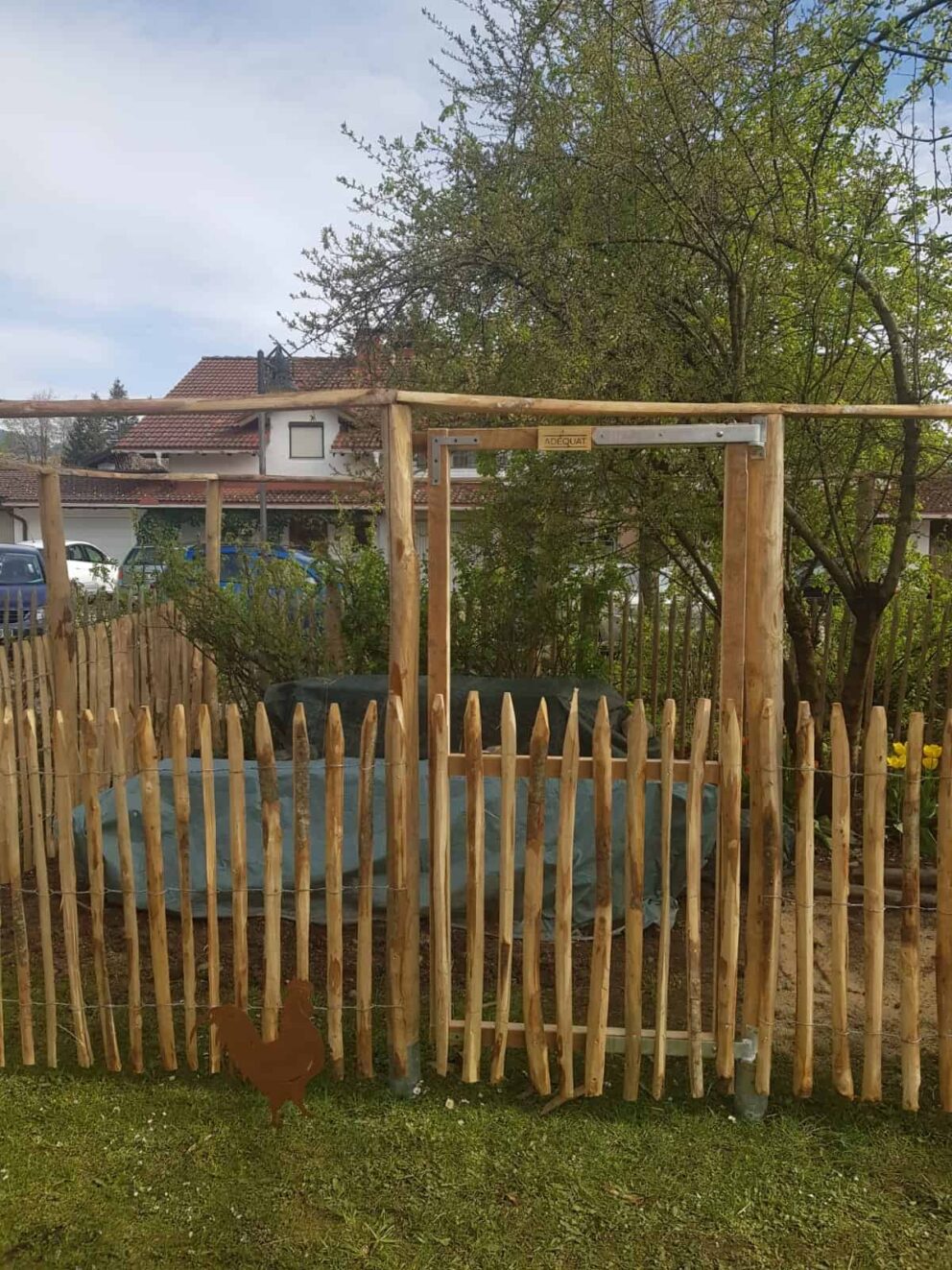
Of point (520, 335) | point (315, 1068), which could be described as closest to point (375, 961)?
point (315, 1068)

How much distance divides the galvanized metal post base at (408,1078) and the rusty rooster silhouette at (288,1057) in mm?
283

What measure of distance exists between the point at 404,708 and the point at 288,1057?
1.18 m

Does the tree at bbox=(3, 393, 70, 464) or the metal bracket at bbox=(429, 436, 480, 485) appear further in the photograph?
the tree at bbox=(3, 393, 70, 464)

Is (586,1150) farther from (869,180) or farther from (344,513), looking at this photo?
Answer: (344,513)

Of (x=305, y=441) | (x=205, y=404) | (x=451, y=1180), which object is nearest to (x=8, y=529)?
(x=305, y=441)

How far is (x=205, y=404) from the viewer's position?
10.6ft

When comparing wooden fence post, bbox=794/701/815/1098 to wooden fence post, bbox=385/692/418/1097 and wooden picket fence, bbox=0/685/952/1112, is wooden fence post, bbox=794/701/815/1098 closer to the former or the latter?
wooden picket fence, bbox=0/685/952/1112

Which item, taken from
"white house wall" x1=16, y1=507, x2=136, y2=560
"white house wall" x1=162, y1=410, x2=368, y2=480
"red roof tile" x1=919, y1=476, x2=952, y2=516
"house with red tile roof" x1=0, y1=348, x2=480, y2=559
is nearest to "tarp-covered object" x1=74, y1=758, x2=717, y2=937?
"red roof tile" x1=919, y1=476, x2=952, y2=516

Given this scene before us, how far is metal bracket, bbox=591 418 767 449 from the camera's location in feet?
9.85

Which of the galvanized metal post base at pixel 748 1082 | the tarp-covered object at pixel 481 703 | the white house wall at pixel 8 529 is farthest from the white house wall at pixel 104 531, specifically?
the galvanized metal post base at pixel 748 1082

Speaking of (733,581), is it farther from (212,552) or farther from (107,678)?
(212,552)

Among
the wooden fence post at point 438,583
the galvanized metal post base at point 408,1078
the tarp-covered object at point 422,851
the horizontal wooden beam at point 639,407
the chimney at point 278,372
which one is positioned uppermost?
the chimney at point 278,372

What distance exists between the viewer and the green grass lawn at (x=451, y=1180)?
254cm

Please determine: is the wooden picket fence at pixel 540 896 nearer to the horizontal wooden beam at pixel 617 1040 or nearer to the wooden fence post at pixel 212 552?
the horizontal wooden beam at pixel 617 1040
